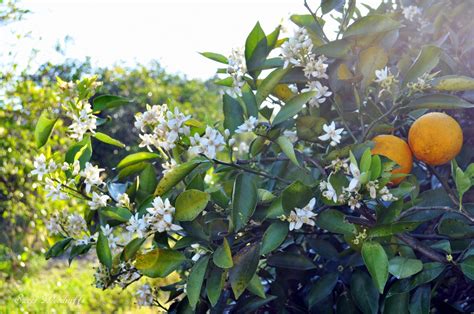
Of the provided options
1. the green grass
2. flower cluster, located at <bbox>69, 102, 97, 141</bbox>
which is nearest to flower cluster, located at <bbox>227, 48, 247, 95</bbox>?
flower cluster, located at <bbox>69, 102, 97, 141</bbox>

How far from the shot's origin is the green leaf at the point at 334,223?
3.75 ft

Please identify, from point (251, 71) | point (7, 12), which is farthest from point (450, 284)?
point (7, 12)

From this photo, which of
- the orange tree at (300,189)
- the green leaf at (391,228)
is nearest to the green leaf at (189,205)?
the orange tree at (300,189)

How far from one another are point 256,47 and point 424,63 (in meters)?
0.34

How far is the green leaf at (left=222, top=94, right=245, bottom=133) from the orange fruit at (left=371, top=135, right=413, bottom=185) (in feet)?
0.90

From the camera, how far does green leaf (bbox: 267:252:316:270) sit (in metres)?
1.34

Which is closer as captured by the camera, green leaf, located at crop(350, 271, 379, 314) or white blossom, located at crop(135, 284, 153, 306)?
green leaf, located at crop(350, 271, 379, 314)

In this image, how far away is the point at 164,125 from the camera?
1.21m

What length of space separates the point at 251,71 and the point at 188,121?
17 cm

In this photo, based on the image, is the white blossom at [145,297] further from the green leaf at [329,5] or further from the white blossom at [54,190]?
the green leaf at [329,5]

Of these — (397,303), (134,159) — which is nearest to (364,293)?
(397,303)

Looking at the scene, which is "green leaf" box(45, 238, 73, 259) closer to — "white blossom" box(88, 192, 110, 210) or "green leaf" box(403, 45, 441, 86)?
"white blossom" box(88, 192, 110, 210)

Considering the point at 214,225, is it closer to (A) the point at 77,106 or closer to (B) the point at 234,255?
(B) the point at 234,255

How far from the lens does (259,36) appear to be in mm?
1290
